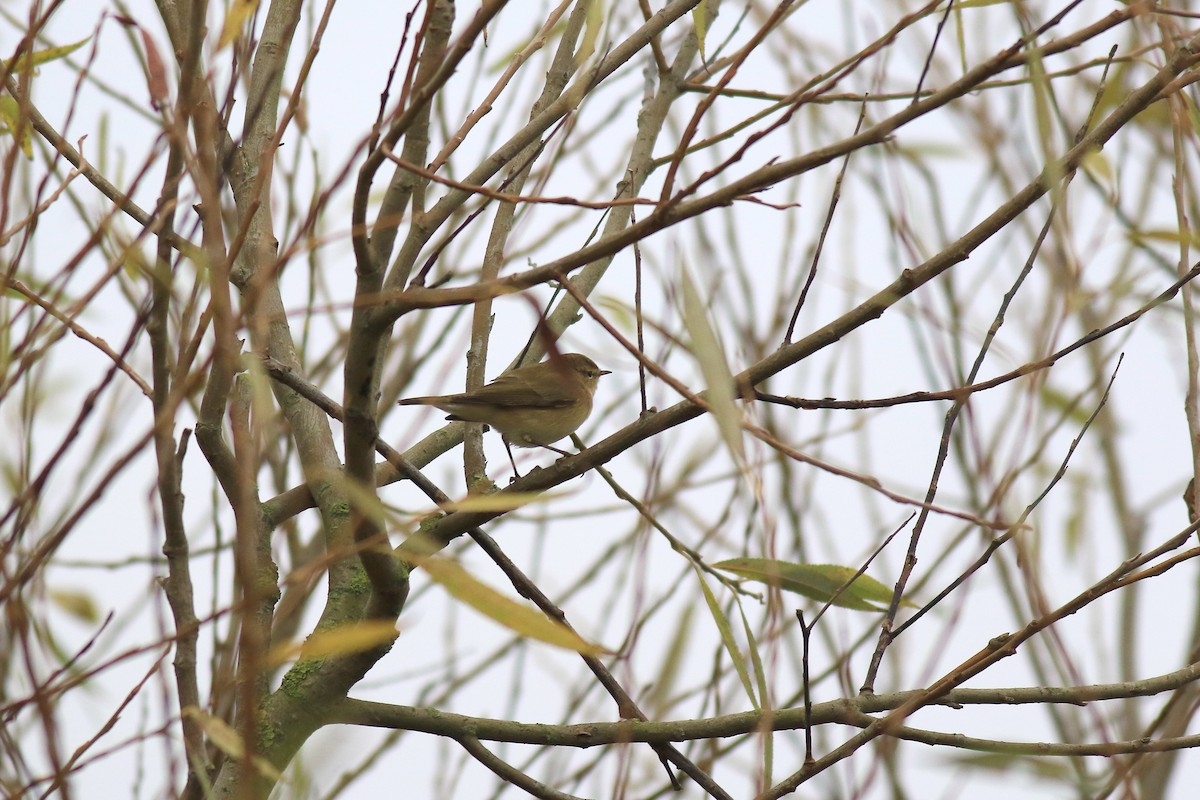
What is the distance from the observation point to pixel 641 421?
1.65m

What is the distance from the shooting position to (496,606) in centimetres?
119

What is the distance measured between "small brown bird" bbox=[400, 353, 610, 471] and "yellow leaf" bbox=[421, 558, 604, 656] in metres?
1.57

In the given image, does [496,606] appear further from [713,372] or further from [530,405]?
[530,405]

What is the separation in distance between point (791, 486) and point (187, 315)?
2.29m

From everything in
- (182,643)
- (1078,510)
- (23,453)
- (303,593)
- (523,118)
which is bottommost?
(303,593)

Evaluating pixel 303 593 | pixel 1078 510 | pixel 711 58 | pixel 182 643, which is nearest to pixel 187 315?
pixel 303 593

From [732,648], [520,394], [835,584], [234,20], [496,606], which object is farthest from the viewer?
[520,394]

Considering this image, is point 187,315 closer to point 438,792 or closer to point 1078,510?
point 438,792

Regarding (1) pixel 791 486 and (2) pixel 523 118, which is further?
(1) pixel 791 486

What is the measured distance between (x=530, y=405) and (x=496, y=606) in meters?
2.63

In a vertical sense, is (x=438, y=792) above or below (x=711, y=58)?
below

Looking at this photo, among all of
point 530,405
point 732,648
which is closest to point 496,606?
point 732,648

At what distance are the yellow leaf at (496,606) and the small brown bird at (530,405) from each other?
1572 millimetres

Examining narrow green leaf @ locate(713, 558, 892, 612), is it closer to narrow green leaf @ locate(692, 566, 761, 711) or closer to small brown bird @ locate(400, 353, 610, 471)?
narrow green leaf @ locate(692, 566, 761, 711)
